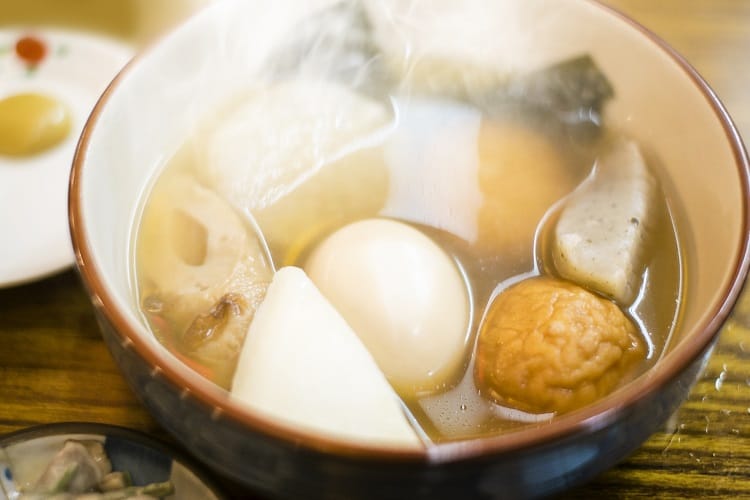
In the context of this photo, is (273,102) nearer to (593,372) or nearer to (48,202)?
(48,202)

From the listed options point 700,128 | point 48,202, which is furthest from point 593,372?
point 48,202

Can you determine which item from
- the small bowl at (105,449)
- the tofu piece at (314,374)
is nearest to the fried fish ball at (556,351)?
the tofu piece at (314,374)

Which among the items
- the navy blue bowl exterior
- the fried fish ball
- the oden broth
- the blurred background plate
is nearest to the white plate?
the blurred background plate

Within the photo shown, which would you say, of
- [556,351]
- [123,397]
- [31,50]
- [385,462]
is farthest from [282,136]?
[31,50]

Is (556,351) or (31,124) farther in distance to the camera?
(31,124)

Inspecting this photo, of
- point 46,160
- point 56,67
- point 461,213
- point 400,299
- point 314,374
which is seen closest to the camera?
point 314,374

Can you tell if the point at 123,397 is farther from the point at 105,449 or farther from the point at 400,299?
the point at 400,299
